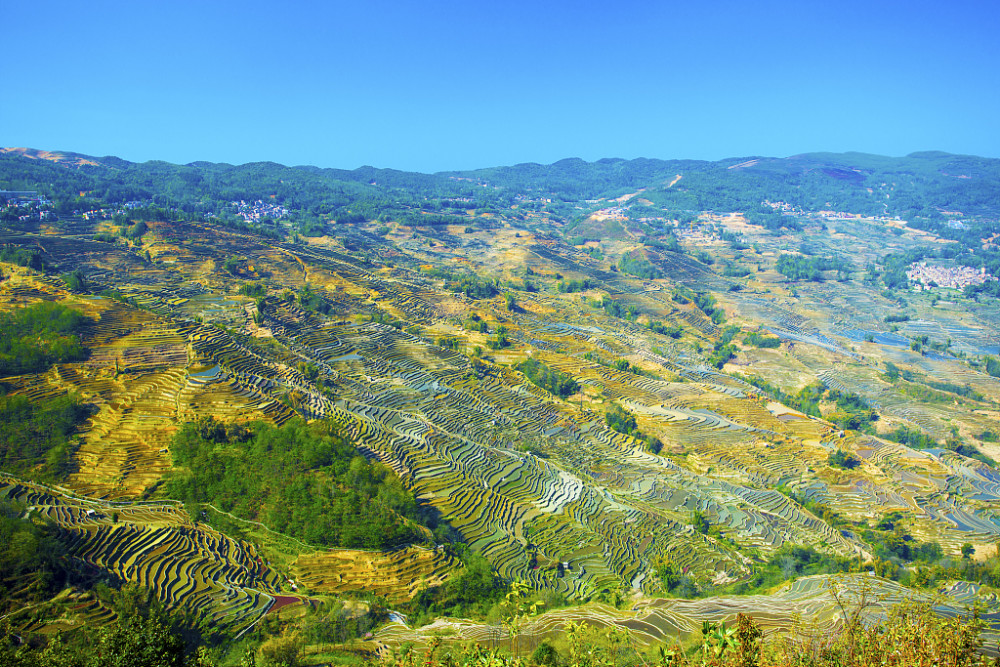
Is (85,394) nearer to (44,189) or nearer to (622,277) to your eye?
(44,189)

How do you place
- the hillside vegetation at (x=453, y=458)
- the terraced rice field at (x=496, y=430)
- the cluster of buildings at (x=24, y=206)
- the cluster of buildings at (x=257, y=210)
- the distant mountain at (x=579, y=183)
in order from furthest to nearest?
the distant mountain at (x=579, y=183) → the cluster of buildings at (x=257, y=210) → the cluster of buildings at (x=24, y=206) → the terraced rice field at (x=496, y=430) → the hillside vegetation at (x=453, y=458)

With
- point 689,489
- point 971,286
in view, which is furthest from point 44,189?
point 971,286

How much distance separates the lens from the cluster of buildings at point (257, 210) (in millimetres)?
92250

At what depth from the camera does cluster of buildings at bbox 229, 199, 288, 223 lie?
303 feet

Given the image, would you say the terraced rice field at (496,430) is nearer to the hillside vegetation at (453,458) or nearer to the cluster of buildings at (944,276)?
the hillside vegetation at (453,458)

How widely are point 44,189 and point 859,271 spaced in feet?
402

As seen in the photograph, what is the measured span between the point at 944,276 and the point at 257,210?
373ft

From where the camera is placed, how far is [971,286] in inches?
3460

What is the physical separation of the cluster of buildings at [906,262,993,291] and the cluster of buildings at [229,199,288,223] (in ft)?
340

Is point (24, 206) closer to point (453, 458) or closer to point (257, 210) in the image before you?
point (257, 210)

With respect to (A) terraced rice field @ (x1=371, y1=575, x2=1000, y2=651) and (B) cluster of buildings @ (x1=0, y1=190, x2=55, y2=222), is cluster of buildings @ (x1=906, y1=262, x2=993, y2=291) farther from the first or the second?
(B) cluster of buildings @ (x1=0, y1=190, x2=55, y2=222)

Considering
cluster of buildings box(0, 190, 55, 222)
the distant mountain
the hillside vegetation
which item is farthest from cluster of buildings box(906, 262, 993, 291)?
cluster of buildings box(0, 190, 55, 222)

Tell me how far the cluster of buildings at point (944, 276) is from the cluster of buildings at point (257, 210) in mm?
103682

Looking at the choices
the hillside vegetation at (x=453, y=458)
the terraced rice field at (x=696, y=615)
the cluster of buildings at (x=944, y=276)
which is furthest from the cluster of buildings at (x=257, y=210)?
the cluster of buildings at (x=944, y=276)
